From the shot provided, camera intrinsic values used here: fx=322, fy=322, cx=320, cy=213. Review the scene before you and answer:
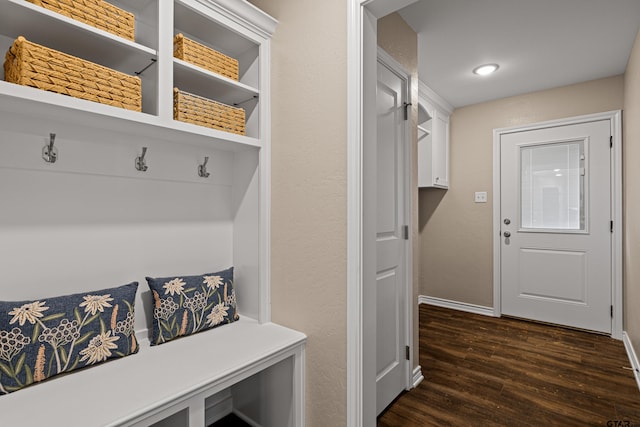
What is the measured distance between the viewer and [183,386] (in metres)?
1.10

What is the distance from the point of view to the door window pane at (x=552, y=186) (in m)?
3.30

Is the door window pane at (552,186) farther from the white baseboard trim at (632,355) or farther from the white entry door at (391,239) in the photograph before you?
the white entry door at (391,239)

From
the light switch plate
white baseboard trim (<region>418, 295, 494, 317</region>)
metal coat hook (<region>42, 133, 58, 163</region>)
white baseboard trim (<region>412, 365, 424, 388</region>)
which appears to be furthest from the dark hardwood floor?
metal coat hook (<region>42, 133, 58, 163</region>)

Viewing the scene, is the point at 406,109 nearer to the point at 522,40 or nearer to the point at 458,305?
the point at 522,40

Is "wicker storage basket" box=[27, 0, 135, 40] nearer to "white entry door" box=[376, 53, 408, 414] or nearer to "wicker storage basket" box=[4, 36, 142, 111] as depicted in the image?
"wicker storage basket" box=[4, 36, 142, 111]

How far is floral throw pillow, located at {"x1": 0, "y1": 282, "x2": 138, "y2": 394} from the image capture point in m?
1.05

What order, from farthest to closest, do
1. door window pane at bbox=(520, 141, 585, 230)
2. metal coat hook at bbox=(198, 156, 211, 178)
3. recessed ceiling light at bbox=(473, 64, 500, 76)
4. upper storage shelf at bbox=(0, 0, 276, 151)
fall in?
door window pane at bbox=(520, 141, 585, 230) < recessed ceiling light at bbox=(473, 64, 500, 76) < metal coat hook at bbox=(198, 156, 211, 178) < upper storage shelf at bbox=(0, 0, 276, 151)

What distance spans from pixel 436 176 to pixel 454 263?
1.15m

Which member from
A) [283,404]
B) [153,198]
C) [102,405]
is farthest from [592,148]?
[102,405]

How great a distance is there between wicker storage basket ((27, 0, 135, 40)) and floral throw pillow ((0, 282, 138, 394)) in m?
1.01

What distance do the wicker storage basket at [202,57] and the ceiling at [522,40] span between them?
1276mm

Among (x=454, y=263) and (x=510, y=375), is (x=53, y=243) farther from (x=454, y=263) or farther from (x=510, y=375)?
(x=454, y=263)

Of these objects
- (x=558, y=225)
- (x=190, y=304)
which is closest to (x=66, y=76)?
(x=190, y=304)

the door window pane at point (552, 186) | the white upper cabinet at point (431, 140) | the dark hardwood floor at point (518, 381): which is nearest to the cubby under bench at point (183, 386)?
the dark hardwood floor at point (518, 381)
